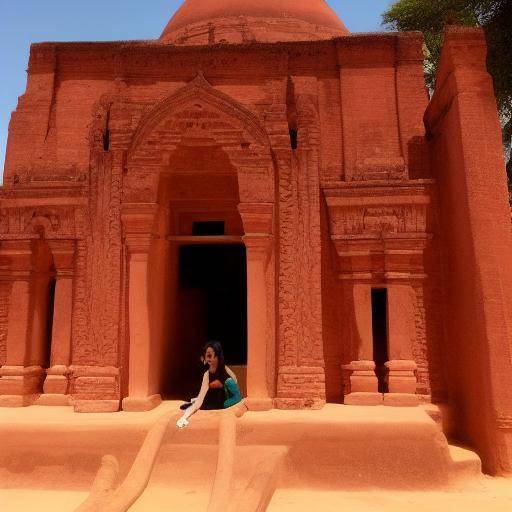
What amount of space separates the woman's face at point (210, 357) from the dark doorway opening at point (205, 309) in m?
2.20

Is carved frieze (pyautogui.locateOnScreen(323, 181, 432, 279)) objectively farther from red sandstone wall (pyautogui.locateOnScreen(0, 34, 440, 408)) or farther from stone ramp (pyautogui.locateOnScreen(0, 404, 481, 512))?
stone ramp (pyautogui.locateOnScreen(0, 404, 481, 512))

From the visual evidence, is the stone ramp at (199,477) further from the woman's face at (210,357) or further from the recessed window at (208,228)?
the recessed window at (208,228)

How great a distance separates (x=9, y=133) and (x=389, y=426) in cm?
821

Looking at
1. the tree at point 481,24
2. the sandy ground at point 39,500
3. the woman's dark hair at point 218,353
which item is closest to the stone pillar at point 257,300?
the woman's dark hair at point 218,353

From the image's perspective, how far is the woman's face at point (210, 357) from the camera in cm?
691

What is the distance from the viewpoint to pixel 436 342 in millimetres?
7891

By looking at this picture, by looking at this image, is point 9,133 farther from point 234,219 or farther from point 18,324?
point 234,219

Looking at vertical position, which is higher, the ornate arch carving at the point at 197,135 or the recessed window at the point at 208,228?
the ornate arch carving at the point at 197,135

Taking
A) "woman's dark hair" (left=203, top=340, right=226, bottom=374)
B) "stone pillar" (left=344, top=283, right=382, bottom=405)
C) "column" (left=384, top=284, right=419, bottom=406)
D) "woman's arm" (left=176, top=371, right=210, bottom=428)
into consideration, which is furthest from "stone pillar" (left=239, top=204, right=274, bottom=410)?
"column" (left=384, top=284, right=419, bottom=406)

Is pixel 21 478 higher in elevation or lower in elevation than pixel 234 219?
lower

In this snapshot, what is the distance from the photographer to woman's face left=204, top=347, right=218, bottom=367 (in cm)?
691

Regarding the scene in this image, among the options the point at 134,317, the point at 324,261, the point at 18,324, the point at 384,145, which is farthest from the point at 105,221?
the point at 384,145

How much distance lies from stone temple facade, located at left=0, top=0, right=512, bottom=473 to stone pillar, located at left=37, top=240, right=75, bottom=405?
3 cm

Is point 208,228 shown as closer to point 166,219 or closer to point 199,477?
point 166,219
